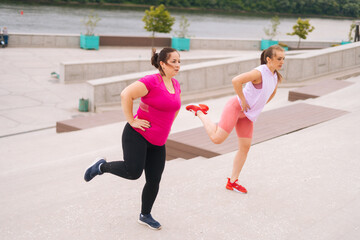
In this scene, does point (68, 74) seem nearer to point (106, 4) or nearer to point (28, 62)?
point (28, 62)

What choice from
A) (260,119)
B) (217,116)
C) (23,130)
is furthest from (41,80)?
(260,119)

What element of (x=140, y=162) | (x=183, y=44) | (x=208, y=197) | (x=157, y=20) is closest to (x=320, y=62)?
(x=208, y=197)

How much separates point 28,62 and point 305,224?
649 inches

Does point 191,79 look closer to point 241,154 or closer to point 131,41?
point 241,154

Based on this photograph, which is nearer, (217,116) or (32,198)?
(32,198)

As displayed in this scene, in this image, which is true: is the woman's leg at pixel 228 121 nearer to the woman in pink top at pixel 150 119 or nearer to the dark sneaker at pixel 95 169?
the woman in pink top at pixel 150 119

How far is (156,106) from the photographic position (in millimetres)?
3531

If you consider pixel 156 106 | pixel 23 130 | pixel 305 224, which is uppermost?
pixel 156 106

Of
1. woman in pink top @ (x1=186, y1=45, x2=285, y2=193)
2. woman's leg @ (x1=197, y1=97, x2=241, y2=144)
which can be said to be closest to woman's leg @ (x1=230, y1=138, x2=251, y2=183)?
woman in pink top @ (x1=186, y1=45, x2=285, y2=193)

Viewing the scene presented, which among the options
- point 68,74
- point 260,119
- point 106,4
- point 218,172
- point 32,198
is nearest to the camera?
point 32,198

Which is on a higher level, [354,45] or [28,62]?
[354,45]

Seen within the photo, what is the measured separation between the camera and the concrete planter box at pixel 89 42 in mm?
23383

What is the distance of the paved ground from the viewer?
3863 millimetres

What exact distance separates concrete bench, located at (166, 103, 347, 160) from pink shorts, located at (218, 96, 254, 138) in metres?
1.69
